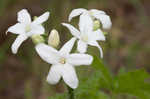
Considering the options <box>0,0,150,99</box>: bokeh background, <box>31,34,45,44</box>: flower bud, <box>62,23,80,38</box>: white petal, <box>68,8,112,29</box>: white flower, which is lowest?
<box>0,0,150,99</box>: bokeh background

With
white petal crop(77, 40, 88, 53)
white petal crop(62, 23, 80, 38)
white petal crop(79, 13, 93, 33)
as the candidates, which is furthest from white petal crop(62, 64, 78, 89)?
white petal crop(79, 13, 93, 33)

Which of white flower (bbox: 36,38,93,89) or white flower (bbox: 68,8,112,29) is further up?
white flower (bbox: 68,8,112,29)

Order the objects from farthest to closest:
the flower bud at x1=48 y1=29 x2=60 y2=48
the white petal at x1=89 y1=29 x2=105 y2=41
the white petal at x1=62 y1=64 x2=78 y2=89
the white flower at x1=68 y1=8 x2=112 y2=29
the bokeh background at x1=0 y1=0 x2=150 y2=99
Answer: the bokeh background at x1=0 y1=0 x2=150 y2=99 < the white flower at x1=68 y1=8 x2=112 y2=29 < the white petal at x1=89 y1=29 x2=105 y2=41 < the flower bud at x1=48 y1=29 x2=60 y2=48 < the white petal at x1=62 y1=64 x2=78 y2=89

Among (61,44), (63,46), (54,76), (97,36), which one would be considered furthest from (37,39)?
(61,44)

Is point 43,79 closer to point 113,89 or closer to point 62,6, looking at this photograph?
point 62,6

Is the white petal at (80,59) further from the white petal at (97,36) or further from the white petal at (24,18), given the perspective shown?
the white petal at (24,18)

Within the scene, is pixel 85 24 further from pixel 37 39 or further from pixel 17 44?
pixel 17 44

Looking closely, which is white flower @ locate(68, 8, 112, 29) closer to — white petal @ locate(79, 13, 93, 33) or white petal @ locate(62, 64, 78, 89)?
white petal @ locate(79, 13, 93, 33)
